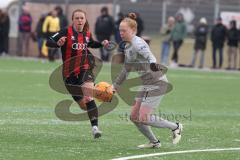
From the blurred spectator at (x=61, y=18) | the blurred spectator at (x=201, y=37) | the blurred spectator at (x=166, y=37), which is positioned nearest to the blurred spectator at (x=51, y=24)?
the blurred spectator at (x=61, y=18)

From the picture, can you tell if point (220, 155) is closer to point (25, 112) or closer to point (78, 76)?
point (78, 76)

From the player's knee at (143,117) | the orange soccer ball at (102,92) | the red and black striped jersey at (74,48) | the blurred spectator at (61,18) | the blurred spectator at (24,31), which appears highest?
the red and black striped jersey at (74,48)

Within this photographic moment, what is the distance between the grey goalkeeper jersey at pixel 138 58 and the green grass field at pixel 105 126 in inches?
40.8

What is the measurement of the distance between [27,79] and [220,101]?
21.8 feet

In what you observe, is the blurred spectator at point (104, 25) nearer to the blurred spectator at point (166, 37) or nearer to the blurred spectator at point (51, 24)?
the blurred spectator at point (51, 24)

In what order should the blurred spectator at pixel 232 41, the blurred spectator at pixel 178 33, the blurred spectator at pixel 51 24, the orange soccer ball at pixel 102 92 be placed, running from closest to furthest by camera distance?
the orange soccer ball at pixel 102 92, the blurred spectator at pixel 232 41, the blurred spectator at pixel 178 33, the blurred spectator at pixel 51 24

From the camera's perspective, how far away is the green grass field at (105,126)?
10.2m

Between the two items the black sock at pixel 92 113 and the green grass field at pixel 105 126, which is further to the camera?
the black sock at pixel 92 113

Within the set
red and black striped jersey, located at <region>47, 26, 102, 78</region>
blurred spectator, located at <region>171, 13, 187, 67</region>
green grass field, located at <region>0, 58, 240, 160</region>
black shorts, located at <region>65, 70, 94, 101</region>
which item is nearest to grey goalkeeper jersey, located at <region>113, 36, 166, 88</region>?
green grass field, located at <region>0, 58, 240, 160</region>

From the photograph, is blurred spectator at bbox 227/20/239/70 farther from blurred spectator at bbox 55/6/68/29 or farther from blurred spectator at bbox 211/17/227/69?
blurred spectator at bbox 55/6/68/29

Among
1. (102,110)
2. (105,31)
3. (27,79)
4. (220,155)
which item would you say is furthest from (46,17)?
(220,155)

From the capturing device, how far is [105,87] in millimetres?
11414

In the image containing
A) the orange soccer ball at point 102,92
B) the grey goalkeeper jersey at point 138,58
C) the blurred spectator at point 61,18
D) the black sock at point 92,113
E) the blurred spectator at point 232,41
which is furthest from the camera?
the blurred spectator at point 61,18

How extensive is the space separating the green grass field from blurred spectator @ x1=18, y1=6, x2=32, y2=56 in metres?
9.37
